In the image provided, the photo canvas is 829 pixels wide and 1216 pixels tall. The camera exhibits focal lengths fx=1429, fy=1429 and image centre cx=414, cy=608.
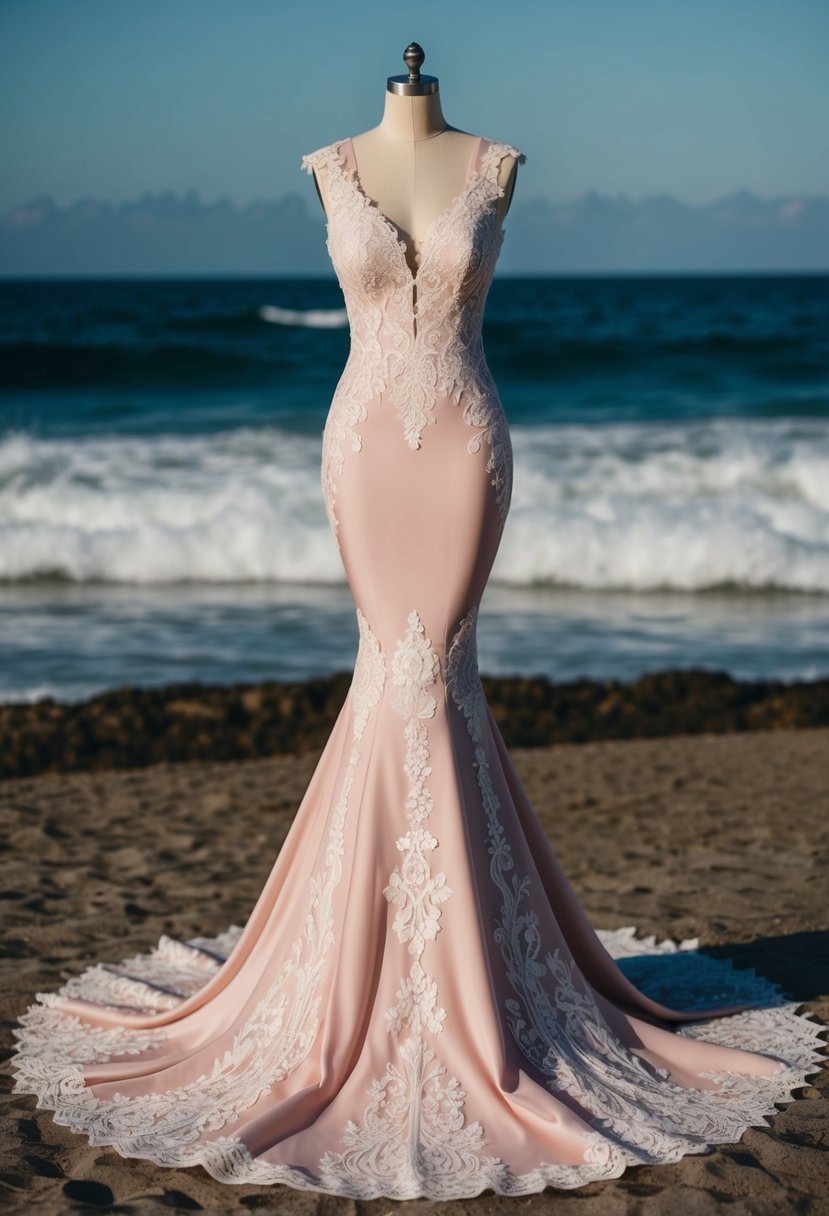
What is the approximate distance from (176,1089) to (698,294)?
1731 inches

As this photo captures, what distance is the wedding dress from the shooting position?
327cm

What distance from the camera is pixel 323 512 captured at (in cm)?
1523

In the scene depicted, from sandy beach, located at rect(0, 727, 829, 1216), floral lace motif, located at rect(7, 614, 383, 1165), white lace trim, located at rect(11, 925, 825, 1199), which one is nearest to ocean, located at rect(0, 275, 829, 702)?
sandy beach, located at rect(0, 727, 829, 1216)

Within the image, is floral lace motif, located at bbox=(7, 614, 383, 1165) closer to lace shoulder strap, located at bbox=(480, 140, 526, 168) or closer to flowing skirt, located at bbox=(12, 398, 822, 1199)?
flowing skirt, located at bbox=(12, 398, 822, 1199)

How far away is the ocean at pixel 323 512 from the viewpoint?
35.3ft

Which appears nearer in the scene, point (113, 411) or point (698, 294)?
point (113, 411)

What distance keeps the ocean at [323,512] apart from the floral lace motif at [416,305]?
6268mm

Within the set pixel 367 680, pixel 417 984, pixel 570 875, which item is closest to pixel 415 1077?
pixel 417 984

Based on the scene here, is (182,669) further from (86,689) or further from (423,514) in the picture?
(423,514)

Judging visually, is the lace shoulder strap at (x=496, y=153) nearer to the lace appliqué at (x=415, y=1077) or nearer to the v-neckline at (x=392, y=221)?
the v-neckline at (x=392, y=221)

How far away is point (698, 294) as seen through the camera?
148 ft

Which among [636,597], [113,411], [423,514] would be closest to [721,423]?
[636,597]

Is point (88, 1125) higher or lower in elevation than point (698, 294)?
lower

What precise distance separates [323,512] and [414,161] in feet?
38.6
